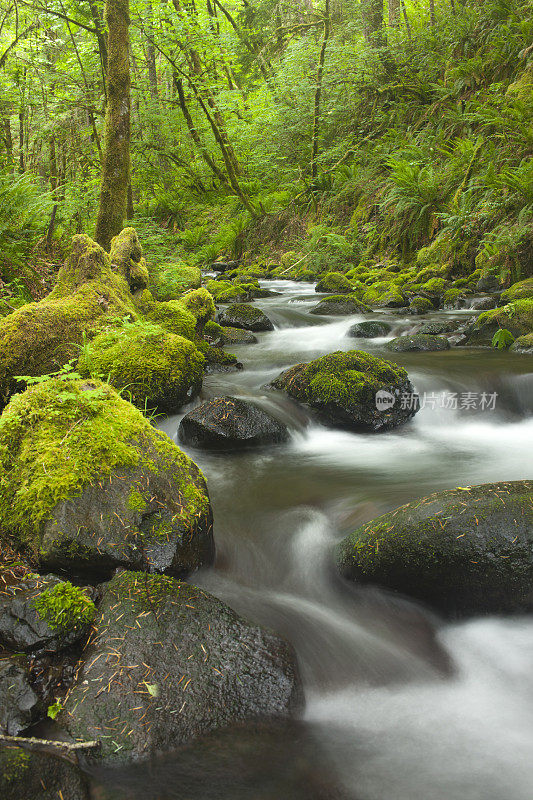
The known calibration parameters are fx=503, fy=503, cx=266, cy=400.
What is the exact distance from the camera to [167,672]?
7.17 feet

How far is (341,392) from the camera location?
222 inches

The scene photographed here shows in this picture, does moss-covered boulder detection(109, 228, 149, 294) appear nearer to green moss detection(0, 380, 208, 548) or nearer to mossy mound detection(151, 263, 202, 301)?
mossy mound detection(151, 263, 202, 301)

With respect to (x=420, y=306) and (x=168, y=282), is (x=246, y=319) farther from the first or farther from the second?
(x=420, y=306)

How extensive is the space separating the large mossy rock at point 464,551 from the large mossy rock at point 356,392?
8.27 ft

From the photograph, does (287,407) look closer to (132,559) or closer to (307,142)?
(132,559)

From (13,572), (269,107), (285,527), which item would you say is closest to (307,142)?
(269,107)

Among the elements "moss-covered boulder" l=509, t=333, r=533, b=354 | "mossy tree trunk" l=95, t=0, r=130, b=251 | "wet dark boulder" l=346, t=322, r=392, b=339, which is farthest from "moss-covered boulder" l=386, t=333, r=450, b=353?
"mossy tree trunk" l=95, t=0, r=130, b=251

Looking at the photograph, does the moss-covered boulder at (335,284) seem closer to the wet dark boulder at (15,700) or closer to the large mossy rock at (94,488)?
the large mossy rock at (94,488)

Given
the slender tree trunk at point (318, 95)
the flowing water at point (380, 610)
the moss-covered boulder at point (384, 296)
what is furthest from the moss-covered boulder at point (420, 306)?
the slender tree trunk at point (318, 95)

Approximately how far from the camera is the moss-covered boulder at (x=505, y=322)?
8.12 meters

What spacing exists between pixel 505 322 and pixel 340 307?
3.42 metres

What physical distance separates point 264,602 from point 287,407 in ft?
10.4

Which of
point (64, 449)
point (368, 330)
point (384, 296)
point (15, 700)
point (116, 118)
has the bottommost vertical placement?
point (15, 700)
